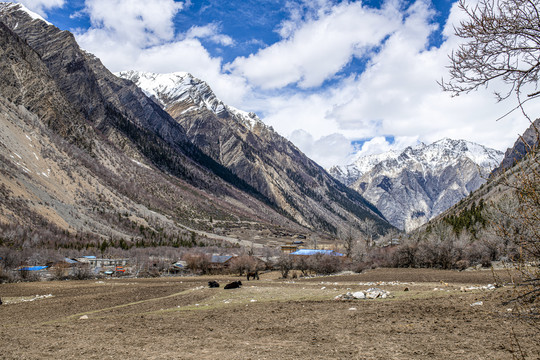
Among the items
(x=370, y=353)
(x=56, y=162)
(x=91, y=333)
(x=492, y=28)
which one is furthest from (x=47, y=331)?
(x=56, y=162)

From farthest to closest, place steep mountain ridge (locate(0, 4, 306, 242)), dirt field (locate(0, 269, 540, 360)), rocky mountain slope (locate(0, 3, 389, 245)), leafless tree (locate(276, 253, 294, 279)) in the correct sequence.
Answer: steep mountain ridge (locate(0, 4, 306, 242)) < rocky mountain slope (locate(0, 3, 389, 245)) < leafless tree (locate(276, 253, 294, 279)) < dirt field (locate(0, 269, 540, 360))

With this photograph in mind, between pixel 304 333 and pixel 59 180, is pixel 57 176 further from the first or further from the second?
pixel 304 333

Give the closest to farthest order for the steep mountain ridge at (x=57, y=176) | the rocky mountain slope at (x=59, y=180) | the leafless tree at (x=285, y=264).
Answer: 1. the leafless tree at (x=285, y=264)
2. the rocky mountain slope at (x=59, y=180)
3. the steep mountain ridge at (x=57, y=176)

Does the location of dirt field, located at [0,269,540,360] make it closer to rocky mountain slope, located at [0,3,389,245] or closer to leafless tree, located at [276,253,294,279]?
leafless tree, located at [276,253,294,279]

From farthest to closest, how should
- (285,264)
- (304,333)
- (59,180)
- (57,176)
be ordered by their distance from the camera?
1. (57,176)
2. (59,180)
3. (285,264)
4. (304,333)

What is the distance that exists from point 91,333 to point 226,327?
19.9ft

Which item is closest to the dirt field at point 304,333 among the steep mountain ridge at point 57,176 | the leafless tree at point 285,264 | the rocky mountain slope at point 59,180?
the leafless tree at point 285,264

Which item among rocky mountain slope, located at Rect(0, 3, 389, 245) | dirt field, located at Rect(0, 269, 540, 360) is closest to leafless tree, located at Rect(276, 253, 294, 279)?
dirt field, located at Rect(0, 269, 540, 360)

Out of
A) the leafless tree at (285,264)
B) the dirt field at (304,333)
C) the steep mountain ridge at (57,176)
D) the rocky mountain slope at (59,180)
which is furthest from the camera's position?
the steep mountain ridge at (57,176)

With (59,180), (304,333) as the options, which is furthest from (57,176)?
(304,333)

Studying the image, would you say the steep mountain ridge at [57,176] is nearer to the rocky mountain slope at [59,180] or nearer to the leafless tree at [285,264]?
the rocky mountain slope at [59,180]

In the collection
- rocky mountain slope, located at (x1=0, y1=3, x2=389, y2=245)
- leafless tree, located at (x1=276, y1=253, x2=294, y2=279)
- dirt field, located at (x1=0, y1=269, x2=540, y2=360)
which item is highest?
rocky mountain slope, located at (x1=0, y1=3, x2=389, y2=245)

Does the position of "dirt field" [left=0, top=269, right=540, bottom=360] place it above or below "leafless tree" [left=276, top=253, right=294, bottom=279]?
above

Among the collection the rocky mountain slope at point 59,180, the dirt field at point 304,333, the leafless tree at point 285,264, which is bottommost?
the leafless tree at point 285,264
